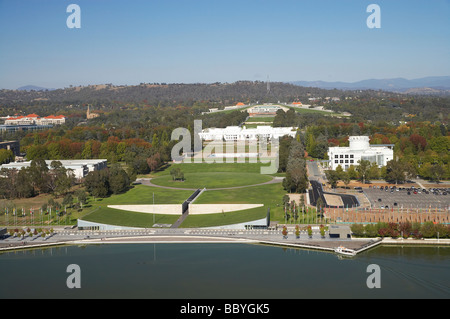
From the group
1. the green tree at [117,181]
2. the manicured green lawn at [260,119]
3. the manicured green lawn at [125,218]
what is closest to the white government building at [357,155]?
the green tree at [117,181]

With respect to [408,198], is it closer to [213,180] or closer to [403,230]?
[403,230]

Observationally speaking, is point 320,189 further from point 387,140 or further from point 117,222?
point 387,140

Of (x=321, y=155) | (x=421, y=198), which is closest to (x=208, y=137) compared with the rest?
(x=321, y=155)

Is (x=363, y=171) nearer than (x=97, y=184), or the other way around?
(x=97, y=184)

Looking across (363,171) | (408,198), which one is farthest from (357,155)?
(408,198)
